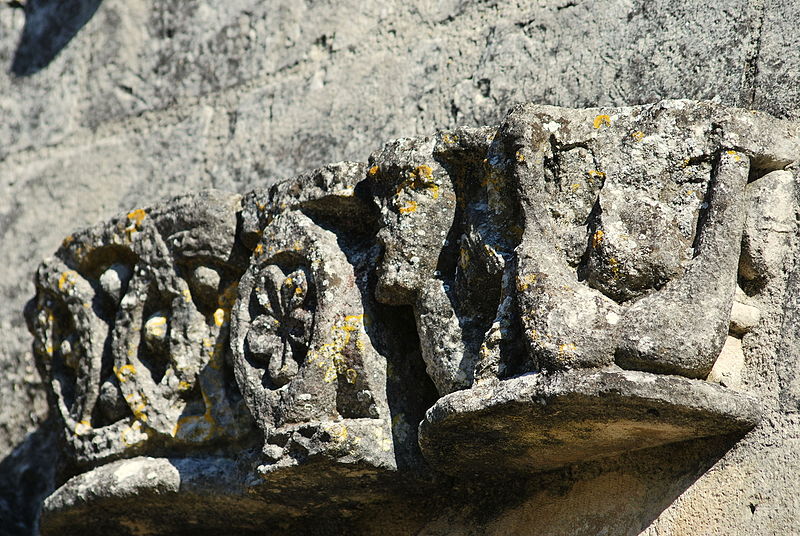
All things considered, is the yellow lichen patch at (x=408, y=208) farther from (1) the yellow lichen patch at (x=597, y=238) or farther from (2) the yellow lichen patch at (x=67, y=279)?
(2) the yellow lichen patch at (x=67, y=279)

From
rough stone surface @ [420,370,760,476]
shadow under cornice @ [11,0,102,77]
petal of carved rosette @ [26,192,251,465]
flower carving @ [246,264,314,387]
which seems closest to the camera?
rough stone surface @ [420,370,760,476]

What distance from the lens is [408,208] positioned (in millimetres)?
1598

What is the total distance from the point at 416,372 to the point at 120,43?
1285 millimetres

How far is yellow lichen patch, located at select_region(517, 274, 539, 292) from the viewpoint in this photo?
4.58 feet

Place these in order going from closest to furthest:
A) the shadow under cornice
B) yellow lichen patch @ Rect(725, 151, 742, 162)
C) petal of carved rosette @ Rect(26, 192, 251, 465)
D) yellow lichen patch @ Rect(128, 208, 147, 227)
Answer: yellow lichen patch @ Rect(725, 151, 742, 162)
petal of carved rosette @ Rect(26, 192, 251, 465)
yellow lichen patch @ Rect(128, 208, 147, 227)
the shadow under cornice

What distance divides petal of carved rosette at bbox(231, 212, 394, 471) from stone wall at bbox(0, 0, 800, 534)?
24 cm

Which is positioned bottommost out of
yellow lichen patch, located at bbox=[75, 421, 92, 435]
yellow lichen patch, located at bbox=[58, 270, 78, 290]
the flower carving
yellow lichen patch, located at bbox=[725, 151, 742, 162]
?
yellow lichen patch, located at bbox=[75, 421, 92, 435]

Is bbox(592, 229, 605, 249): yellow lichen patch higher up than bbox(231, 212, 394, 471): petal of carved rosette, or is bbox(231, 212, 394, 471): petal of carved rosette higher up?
bbox(592, 229, 605, 249): yellow lichen patch

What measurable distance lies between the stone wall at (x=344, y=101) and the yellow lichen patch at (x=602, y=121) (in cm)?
21

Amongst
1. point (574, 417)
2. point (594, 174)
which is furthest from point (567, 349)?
point (594, 174)

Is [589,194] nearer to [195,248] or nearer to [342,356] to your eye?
[342,356]

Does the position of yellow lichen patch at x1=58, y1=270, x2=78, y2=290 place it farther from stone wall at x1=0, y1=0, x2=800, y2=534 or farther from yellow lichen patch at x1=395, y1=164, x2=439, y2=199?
yellow lichen patch at x1=395, y1=164, x2=439, y2=199

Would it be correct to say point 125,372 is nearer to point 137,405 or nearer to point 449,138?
point 137,405

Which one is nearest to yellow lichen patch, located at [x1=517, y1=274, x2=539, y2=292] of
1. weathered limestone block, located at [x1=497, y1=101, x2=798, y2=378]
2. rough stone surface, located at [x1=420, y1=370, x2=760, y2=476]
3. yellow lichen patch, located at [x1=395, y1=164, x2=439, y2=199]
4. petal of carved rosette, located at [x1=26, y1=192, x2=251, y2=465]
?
weathered limestone block, located at [x1=497, y1=101, x2=798, y2=378]
